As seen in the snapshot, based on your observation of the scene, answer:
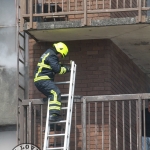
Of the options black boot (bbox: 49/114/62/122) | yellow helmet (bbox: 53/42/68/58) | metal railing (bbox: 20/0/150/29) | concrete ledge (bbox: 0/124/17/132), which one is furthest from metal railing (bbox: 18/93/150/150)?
metal railing (bbox: 20/0/150/29)

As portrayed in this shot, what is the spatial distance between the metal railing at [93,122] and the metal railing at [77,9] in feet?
4.70

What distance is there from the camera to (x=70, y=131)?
17750 millimetres

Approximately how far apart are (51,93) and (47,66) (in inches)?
18.9

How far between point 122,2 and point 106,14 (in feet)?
2.99

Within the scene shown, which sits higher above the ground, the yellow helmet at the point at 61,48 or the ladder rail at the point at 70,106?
the yellow helmet at the point at 61,48

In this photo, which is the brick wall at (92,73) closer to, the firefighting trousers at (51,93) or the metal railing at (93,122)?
the metal railing at (93,122)

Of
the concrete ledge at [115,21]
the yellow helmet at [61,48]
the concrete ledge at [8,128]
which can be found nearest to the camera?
the yellow helmet at [61,48]

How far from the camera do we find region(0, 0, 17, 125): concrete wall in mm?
18953

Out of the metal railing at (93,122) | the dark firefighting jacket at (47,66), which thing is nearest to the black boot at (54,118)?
the metal railing at (93,122)

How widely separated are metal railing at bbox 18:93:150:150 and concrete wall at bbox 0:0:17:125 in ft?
2.61

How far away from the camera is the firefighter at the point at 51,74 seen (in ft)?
56.3

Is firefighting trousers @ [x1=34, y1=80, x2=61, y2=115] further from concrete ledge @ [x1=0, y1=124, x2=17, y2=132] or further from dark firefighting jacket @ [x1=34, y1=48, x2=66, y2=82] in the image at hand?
concrete ledge @ [x1=0, y1=124, x2=17, y2=132]

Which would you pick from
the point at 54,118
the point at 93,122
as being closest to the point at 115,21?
the point at 93,122

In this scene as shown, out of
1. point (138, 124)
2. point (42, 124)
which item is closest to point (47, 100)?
point (42, 124)
